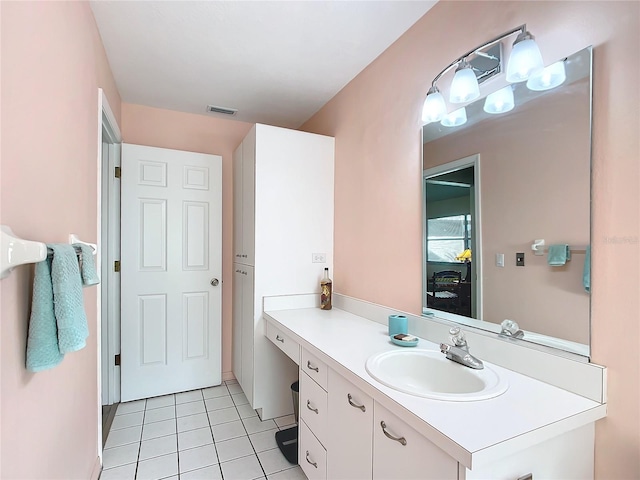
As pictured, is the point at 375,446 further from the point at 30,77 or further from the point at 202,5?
the point at 202,5

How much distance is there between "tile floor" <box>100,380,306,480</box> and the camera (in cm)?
182

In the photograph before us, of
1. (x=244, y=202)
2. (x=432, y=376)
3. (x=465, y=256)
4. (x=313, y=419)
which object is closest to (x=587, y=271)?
(x=465, y=256)

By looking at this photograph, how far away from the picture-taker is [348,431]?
50.7 inches

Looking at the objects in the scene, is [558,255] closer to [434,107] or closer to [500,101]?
[500,101]

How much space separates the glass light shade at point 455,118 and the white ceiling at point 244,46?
58 cm

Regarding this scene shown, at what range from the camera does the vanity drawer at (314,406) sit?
1.49 meters

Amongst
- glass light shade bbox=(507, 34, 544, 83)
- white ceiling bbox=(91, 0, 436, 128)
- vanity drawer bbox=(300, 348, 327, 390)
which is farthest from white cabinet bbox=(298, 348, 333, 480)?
white ceiling bbox=(91, 0, 436, 128)

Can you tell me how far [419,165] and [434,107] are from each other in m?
0.30

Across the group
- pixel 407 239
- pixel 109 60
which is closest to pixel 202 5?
pixel 109 60

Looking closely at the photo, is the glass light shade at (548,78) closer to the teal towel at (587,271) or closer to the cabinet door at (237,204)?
the teal towel at (587,271)

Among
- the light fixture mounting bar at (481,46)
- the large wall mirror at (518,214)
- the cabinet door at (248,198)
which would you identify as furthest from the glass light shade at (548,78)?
the cabinet door at (248,198)

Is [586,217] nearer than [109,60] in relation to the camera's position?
Yes

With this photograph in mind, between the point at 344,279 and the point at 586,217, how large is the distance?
1.57 metres

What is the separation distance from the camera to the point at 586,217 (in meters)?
1.06
